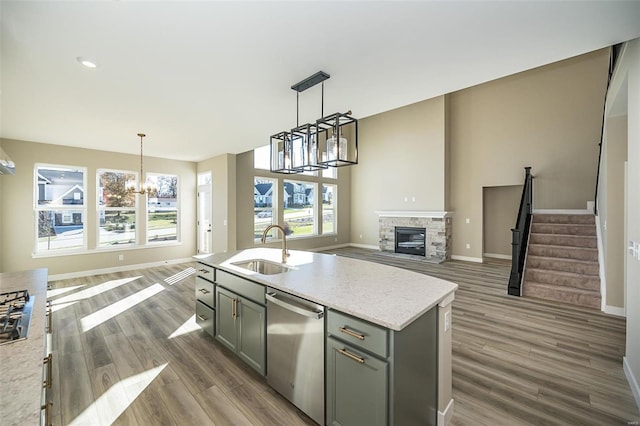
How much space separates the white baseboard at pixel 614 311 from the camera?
139 inches

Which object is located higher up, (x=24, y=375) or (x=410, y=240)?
(x=24, y=375)

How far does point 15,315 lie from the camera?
4.78ft

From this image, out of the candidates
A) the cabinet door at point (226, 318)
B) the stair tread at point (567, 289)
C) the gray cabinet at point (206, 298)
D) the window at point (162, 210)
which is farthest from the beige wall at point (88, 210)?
the stair tread at point (567, 289)

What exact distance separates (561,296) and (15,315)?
5868 millimetres

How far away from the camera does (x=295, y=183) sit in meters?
8.34

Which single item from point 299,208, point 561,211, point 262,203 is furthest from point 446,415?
point 299,208

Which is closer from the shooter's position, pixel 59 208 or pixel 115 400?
pixel 115 400

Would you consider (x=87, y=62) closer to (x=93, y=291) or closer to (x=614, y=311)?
(x=93, y=291)

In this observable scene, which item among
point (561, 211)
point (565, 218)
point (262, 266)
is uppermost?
point (561, 211)

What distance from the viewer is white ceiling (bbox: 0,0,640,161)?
1.77 m

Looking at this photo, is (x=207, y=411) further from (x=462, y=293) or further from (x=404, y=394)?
(x=462, y=293)

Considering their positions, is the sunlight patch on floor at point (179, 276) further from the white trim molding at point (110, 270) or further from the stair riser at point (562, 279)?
the stair riser at point (562, 279)

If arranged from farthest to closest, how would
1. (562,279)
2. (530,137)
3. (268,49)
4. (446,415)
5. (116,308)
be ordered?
1. (530,137)
2. (562,279)
3. (116,308)
4. (268,49)
5. (446,415)

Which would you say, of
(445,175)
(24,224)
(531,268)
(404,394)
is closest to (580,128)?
(445,175)
